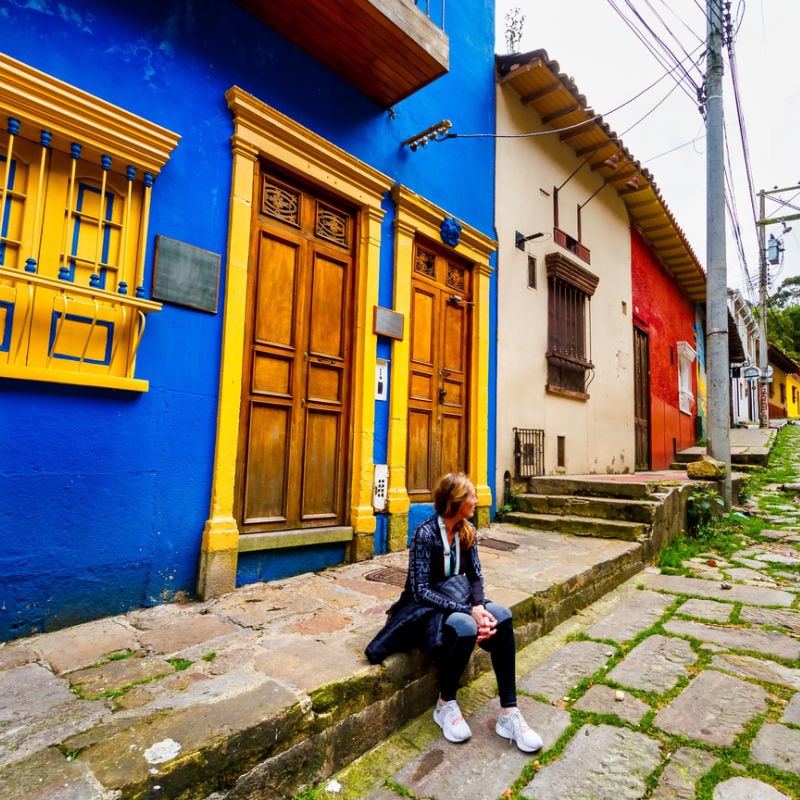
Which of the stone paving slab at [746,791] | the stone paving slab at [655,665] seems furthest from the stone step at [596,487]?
the stone paving slab at [746,791]

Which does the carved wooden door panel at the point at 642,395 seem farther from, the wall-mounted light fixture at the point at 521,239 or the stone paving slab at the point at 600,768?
the stone paving slab at the point at 600,768

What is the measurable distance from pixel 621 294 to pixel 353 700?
940cm

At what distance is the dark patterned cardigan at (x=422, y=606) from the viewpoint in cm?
255

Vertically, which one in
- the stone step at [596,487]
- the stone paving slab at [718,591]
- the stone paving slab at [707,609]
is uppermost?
the stone step at [596,487]

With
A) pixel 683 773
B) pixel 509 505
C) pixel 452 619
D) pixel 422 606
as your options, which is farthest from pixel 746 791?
pixel 509 505

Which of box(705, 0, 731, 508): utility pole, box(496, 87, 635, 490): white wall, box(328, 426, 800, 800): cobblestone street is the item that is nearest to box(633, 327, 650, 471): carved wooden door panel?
box(496, 87, 635, 490): white wall

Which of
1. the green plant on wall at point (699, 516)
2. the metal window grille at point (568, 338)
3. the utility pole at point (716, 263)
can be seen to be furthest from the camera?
the metal window grille at point (568, 338)

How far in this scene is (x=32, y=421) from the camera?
9.87ft

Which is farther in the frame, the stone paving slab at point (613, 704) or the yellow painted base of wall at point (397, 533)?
the yellow painted base of wall at point (397, 533)

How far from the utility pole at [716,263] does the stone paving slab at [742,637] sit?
4171 mm

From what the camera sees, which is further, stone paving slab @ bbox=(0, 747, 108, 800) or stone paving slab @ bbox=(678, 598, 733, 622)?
stone paving slab @ bbox=(678, 598, 733, 622)

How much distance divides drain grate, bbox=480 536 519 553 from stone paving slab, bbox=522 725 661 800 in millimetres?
2649

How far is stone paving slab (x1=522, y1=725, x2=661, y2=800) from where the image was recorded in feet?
6.80

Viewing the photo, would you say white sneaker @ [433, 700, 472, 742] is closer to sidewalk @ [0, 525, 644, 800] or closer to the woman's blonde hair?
sidewalk @ [0, 525, 644, 800]
